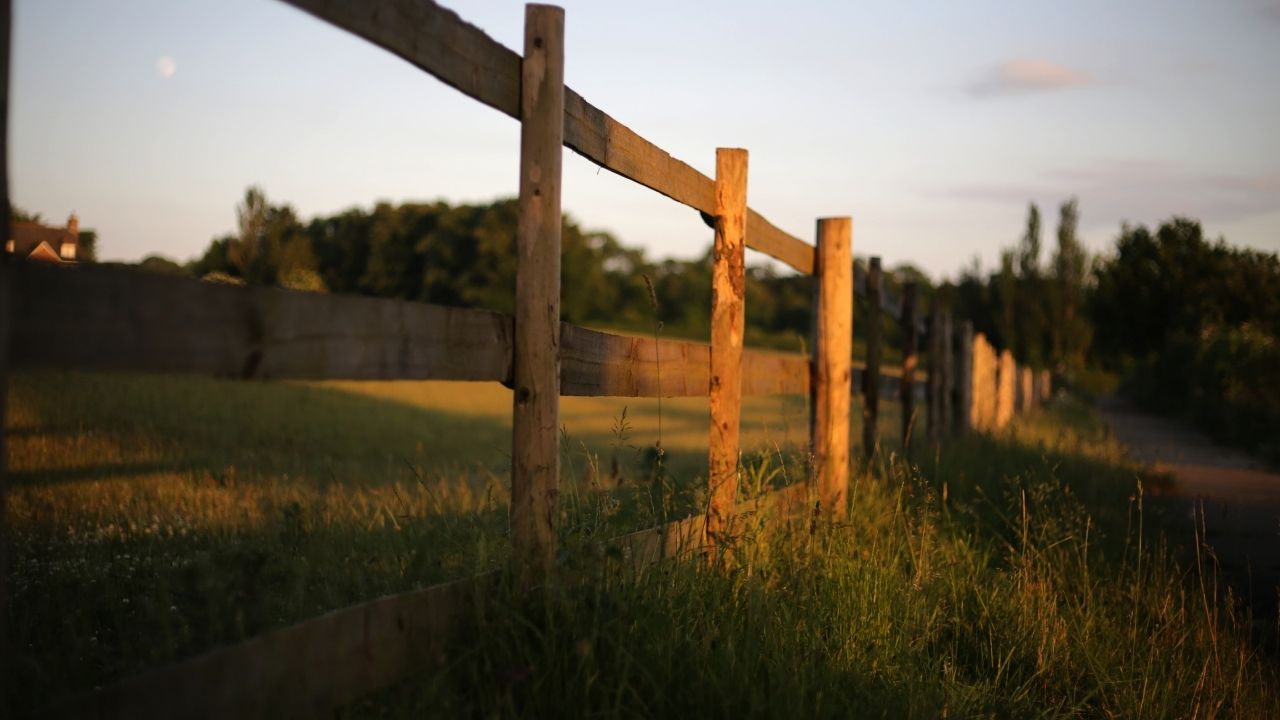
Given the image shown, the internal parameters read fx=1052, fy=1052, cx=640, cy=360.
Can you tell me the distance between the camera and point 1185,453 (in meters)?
14.7

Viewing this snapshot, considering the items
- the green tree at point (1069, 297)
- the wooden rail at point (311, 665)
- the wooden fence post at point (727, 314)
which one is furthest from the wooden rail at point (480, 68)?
the green tree at point (1069, 297)

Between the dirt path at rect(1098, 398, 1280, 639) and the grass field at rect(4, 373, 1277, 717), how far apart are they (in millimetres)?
315

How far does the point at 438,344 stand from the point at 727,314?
2.21 m

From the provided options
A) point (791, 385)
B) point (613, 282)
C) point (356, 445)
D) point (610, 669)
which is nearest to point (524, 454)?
point (610, 669)

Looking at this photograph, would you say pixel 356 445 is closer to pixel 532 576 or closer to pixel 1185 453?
pixel 532 576

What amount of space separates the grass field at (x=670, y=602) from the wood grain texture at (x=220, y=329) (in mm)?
509

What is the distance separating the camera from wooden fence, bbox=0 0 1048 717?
1764 mm

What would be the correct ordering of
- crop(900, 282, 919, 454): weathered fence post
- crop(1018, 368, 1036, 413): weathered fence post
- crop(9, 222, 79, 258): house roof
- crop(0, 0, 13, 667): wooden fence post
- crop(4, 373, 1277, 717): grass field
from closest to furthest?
crop(0, 0, 13, 667): wooden fence post
crop(9, 222, 79, 258): house roof
crop(4, 373, 1277, 717): grass field
crop(900, 282, 919, 454): weathered fence post
crop(1018, 368, 1036, 413): weathered fence post

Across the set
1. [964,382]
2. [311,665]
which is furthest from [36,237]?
[964,382]

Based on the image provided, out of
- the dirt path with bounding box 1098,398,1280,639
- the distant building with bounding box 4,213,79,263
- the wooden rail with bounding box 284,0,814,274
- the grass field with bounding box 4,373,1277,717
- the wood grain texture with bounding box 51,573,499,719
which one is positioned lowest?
the dirt path with bounding box 1098,398,1280,639

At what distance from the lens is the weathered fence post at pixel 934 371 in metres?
10.1

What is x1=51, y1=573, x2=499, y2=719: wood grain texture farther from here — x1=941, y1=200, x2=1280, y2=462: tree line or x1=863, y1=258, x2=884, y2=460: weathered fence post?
x1=941, y1=200, x2=1280, y2=462: tree line

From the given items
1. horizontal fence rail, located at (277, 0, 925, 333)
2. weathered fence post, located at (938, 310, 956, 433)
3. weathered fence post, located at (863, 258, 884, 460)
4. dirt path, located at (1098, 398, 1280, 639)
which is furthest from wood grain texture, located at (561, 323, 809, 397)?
weathered fence post, located at (938, 310, 956, 433)

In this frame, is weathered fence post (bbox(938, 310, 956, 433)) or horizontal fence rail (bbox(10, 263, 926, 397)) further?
weathered fence post (bbox(938, 310, 956, 433))
